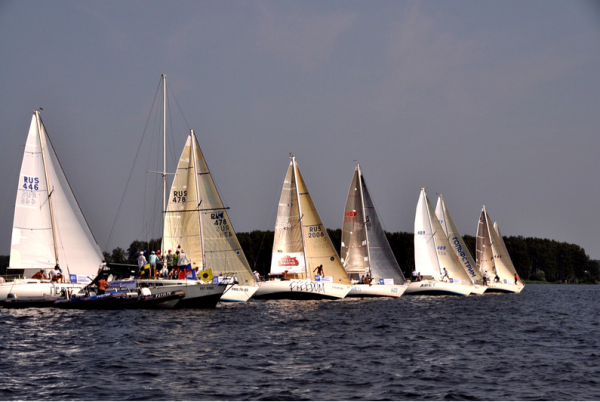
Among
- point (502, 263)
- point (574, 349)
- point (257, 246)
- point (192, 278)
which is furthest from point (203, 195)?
point (257, 246)

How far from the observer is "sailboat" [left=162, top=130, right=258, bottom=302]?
41781 mm

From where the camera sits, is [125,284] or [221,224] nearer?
[125,284]

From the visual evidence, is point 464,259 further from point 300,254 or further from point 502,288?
point 300,254

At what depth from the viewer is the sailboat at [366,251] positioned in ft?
178

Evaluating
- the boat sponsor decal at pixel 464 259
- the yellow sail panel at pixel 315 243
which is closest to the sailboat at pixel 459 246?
the boat sponsor decal at pixel 464 259

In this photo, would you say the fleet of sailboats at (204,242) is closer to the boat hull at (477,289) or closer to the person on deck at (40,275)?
the person on deck at (40,275)

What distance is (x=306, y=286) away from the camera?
47.3 metres

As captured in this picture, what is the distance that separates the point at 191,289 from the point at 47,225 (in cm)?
1074

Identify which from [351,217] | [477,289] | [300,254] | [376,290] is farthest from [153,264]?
[477,289]

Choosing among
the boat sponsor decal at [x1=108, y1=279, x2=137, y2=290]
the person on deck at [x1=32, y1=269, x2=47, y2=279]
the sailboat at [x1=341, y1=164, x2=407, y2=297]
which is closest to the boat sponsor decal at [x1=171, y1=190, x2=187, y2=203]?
the boat sponsor decal at [x1=108, y1=279, x2=137, y2=290]

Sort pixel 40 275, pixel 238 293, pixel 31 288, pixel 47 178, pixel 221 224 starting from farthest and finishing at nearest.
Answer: pixel 238 293, pixel 221 224, pixel 47 178, pixel 40 275, pixel 31 288

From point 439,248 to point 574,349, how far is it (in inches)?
1554

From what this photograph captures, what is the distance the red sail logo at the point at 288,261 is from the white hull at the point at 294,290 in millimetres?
1824

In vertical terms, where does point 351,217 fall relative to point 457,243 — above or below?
above
